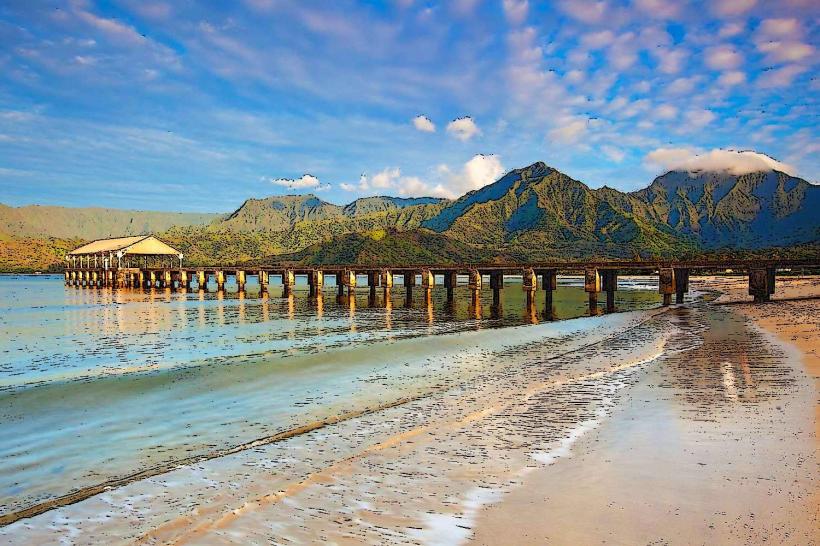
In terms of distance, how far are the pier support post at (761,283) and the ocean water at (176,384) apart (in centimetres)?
2672

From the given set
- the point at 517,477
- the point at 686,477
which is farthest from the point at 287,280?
the point at 686,477

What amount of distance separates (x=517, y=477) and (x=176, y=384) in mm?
15127

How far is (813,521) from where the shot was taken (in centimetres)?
646

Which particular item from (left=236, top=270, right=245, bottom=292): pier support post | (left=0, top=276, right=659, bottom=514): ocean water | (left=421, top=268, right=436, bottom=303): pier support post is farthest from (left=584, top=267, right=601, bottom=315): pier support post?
(left=236, top=270, right=245, bottom=292): pier support post

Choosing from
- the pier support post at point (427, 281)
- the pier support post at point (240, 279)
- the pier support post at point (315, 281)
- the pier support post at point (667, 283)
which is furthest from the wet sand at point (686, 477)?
the pier support post at point (240, 279)

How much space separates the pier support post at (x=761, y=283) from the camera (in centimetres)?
5412

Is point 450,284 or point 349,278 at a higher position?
point 349,278

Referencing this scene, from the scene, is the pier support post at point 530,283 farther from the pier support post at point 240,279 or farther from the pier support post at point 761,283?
the pier support post at point 240,279

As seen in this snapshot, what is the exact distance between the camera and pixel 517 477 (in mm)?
8859

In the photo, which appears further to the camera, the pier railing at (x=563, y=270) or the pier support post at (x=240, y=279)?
the pier support post at (x=240, y=279)

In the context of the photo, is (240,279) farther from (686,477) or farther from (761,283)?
(686,477)

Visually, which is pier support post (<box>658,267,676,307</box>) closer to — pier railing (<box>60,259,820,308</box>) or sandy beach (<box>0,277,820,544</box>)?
pier railing (<box>60,259,820,308</box>)

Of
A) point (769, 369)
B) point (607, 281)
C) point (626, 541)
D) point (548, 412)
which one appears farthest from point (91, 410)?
point (607, 281)

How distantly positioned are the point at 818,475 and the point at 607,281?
55261 mm
